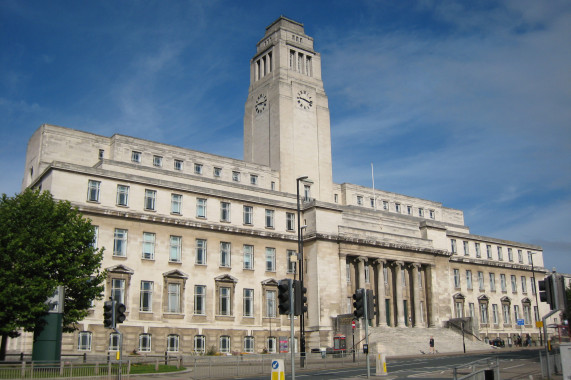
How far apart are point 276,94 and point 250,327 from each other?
32781mm

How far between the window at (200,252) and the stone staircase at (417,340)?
17.7 meters

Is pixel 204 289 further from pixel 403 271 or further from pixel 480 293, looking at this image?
pixel 480 293

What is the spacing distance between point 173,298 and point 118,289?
535 cm

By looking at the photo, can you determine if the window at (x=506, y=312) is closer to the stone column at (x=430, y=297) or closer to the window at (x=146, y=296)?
the stone column at (x=430, y=297)

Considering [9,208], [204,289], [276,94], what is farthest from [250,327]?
[276,94]

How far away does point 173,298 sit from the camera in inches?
2083

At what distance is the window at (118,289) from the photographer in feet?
162

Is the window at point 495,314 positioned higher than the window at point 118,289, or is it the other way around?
the window at point 118,289

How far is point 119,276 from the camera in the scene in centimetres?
4994

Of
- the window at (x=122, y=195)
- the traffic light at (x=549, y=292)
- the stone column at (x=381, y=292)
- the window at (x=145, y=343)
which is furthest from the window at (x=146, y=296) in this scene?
the traffic light at (x=549, y=292)

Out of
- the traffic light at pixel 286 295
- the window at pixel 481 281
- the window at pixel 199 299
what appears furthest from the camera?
the window at pixel 481 281

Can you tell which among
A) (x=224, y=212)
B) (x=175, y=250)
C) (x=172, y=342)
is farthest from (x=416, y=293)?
(x=172, y=342)

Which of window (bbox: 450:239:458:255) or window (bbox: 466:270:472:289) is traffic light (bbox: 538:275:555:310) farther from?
window (bbox: 466:270:472:289)

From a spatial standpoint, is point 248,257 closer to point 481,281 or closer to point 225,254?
point 225,254
